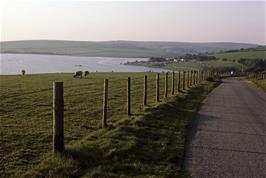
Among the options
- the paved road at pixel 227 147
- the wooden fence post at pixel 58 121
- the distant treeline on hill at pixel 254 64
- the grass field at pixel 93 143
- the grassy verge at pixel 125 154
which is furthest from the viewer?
the distant treeline on hill at pixel 254 64

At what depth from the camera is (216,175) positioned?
822 centimetres

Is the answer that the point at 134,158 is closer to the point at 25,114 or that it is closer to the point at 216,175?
the point at 216,175

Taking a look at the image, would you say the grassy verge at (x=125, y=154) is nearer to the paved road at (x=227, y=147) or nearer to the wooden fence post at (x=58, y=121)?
the wooden fence post at (x=58, y=121)

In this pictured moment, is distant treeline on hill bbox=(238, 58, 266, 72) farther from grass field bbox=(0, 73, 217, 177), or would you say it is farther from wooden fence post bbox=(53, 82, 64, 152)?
wooden fence post bbox=(53, 82, 64, 152)

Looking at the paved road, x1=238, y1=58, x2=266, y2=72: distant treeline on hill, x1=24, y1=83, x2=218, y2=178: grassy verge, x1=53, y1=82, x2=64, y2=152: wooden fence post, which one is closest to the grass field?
x1=24, y1=83, x2=218, y2=178: grassy verge

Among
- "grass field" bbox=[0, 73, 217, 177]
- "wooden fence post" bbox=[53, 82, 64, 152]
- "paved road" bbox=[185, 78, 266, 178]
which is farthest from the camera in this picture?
"wooden fence post" bbox=[53, 82, 64, 152]

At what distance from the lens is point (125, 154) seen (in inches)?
368

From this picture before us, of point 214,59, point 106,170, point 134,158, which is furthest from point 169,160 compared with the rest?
point 214,59

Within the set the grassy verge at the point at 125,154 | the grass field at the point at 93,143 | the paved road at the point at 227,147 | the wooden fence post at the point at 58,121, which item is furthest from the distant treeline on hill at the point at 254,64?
the wooden fence post at the point at 58,121

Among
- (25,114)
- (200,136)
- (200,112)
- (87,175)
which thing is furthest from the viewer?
(200,112)

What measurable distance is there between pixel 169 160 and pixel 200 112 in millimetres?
9790

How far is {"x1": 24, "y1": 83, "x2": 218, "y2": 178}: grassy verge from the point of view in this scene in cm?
791

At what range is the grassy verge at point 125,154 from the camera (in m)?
7.91

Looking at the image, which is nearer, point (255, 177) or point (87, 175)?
point (87, 175)
